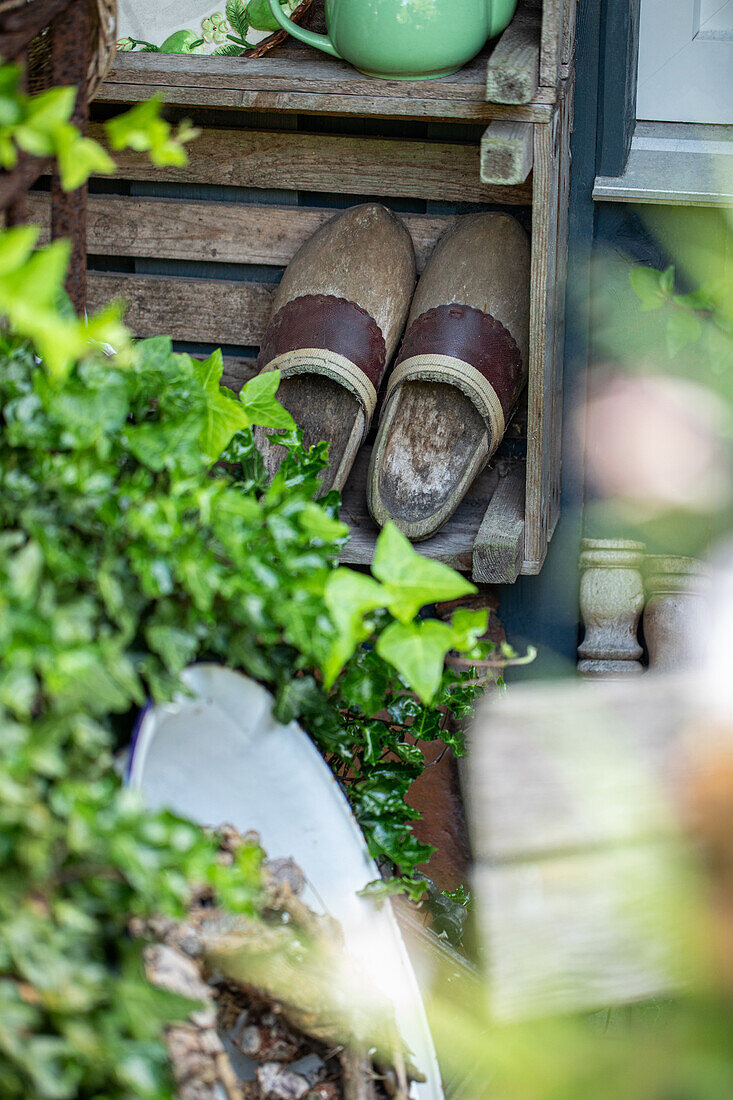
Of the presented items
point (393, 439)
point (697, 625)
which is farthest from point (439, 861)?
point (393, 439)

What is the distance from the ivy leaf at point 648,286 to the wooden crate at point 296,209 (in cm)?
12

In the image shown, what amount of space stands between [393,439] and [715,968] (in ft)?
3.69

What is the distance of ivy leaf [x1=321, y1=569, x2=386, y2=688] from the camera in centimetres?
66

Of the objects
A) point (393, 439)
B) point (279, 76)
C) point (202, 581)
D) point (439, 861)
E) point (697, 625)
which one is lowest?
point (439, 861)

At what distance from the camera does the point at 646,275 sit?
1.69m

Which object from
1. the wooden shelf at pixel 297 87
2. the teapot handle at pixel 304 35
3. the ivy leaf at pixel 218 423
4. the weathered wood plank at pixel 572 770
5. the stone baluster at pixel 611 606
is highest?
the teapot handle at pixel 304 35

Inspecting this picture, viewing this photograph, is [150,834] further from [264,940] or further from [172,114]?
[172,114]

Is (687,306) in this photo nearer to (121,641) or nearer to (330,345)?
(330,345)

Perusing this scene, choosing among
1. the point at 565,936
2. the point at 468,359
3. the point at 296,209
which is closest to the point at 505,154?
the point at 468,359

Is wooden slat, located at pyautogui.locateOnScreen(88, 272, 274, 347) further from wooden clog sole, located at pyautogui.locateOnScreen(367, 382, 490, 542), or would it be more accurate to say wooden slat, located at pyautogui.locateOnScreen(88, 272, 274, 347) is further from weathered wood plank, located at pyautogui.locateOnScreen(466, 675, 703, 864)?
weathered wood plank, located at pyautogui.locateOnScreen(466, 675, 703, 864)

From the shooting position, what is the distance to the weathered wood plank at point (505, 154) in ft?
4.02

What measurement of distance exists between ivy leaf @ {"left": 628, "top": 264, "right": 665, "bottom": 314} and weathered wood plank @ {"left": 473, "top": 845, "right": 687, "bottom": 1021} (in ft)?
4.05

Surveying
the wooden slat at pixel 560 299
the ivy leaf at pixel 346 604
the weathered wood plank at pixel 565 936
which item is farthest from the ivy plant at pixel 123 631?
the wooden slat at pixel 560 299

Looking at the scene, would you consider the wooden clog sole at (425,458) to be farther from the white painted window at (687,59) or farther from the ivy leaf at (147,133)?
the ivy leaf at (147,133)
